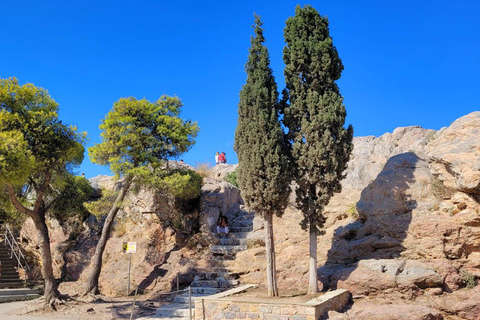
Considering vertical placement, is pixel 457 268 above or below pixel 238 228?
below

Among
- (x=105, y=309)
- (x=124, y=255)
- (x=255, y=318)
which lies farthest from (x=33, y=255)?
(x=255, y=318)

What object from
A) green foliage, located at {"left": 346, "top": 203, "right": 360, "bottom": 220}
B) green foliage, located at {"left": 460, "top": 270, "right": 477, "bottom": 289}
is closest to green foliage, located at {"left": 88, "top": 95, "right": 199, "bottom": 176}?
green foliage, located at {"left": 346, "top": 203, "right": 360, "bottom": 220}

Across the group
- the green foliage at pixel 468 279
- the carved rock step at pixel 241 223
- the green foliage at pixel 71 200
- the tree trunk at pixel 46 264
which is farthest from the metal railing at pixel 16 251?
the green foliage at pixel 468 279

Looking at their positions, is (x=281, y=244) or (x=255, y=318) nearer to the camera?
(x=255, y=318)

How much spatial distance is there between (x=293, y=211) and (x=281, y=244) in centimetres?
349

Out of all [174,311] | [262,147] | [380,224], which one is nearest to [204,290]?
[174,311]

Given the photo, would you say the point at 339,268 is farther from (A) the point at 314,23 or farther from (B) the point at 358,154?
(B) the point at 358,154

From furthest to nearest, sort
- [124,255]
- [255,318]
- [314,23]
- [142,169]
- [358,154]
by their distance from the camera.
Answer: [358,154]
[124,255]
[142,169]
[314,23]
[255,318]

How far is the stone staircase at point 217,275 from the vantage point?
1300 centimetres

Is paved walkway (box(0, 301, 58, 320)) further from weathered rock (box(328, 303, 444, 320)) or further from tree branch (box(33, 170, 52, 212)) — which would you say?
weathered rock (box(328, 303, 444, 320))

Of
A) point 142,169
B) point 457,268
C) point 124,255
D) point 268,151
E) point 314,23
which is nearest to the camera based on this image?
point 457,268

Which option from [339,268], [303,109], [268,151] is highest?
[303,109]

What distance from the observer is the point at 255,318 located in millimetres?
10602

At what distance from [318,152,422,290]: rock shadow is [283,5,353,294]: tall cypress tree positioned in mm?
1864
